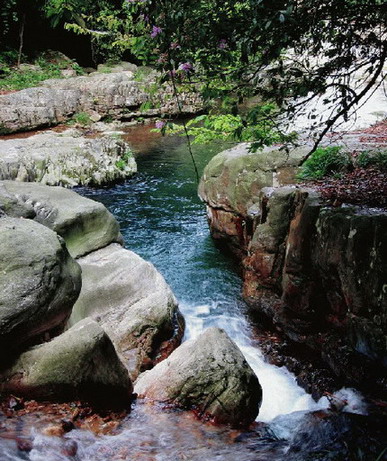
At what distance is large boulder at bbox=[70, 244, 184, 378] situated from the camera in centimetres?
506

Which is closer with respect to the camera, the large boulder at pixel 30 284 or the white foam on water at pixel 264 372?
the large boulder at pixel 30 284

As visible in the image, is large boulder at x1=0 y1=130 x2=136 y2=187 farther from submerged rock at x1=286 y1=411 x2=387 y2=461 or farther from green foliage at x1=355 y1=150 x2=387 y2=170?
submerged rock at x1=286 y1=411 x2=387 y2=461

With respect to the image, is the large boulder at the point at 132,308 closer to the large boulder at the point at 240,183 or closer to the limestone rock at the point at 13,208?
the limestone rock at the point at 13,208

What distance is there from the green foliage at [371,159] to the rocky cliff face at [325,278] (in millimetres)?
1338

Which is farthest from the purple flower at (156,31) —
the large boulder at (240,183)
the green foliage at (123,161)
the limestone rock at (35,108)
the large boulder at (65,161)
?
the limestone rock at (35,108)

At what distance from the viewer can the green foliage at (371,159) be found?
5.95 meters

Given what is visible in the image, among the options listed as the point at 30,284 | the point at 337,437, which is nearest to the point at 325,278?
the point at 337,437

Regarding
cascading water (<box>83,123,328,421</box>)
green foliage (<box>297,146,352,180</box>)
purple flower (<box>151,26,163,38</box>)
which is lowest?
cascading water (<box>83,123,328,421</box>)

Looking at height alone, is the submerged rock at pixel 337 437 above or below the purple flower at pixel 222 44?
below

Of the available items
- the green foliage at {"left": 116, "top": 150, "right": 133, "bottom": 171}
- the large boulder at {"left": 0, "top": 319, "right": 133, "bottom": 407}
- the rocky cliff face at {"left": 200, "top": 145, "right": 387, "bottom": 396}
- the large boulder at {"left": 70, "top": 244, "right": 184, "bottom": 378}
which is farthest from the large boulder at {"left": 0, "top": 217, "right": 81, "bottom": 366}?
the green foliage at {"left": 116, "top": 150, "right": 133, "bottom": 171}

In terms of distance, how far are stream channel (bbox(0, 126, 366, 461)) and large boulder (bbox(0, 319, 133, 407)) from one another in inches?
14.8

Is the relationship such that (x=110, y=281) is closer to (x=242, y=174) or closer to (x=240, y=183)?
(x=240, y=183)

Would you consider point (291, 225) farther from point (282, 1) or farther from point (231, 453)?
point (282, 1)

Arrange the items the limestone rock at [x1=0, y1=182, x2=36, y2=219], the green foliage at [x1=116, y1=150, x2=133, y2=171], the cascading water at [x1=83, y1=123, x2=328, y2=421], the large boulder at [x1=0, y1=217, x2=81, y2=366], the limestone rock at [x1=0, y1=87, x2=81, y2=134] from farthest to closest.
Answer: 1. the limestone rock at [x1=0, y1=87, x2=81, y2=134]
2. the green foliage at [x1=116, y1=150, x2=133, y2=171]
3. the limestone rock at [x1=0, y1=182, x2=36, y2=219]
4. the cascading water at [x1=83, y1=123, x2=328, y2=421]
5. the large boulder at [x1=0, y1=217, x2=81, y2=366]
